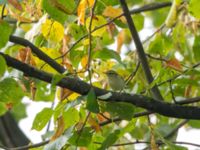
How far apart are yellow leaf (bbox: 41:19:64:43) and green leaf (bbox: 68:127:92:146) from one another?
26cm

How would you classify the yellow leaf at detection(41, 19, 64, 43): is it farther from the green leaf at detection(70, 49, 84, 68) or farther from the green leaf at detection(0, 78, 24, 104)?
the green leaf at detection(0, 78, 24, 104)

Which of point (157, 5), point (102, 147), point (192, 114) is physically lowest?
point (102, 147)

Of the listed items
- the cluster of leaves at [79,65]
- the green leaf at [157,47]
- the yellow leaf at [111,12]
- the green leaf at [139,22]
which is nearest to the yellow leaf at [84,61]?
the cluster of leaves at [79,65]

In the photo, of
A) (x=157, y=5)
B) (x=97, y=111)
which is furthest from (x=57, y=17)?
(x=157, y=5)

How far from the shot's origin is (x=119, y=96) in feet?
3.92

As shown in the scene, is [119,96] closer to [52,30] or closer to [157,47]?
[52,30]

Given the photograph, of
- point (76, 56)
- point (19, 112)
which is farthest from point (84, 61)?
point (19, 112)

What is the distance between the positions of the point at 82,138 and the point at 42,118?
10 cm

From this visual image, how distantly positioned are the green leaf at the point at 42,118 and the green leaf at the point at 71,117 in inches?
Answer: 1.4

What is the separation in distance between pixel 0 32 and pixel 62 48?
1.12 ft

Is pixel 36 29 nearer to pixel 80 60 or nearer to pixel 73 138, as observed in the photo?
pixel 80 60

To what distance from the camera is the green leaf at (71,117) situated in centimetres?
125

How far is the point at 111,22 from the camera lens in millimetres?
1436

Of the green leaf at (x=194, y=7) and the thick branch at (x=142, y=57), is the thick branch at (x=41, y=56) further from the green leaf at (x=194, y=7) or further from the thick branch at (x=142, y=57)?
the green leaf at (x=194, y=7)
